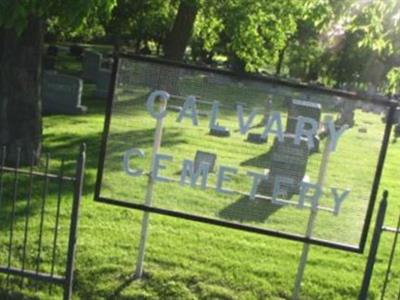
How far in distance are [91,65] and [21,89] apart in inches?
588

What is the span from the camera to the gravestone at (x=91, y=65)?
77.6ft

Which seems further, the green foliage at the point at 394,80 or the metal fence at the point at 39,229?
the green foliage at the point at 394,80

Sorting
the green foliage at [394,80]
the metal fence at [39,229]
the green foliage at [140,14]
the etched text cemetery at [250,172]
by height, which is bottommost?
the metal fence at [39,229]

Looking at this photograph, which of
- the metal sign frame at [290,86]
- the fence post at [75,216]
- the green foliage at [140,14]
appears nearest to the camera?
the fence post at [75,216]

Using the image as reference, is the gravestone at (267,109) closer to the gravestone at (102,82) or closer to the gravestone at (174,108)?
the gravestone at (174,108)

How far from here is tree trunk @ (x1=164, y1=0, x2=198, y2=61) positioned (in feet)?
63.1

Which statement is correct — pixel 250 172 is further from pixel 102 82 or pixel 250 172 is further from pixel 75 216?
pixel 102 82

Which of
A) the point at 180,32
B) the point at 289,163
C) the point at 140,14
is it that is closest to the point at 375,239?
the point at 289,163

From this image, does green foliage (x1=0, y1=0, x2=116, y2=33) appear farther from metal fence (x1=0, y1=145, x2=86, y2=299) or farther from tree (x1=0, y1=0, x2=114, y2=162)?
tree (x1=0, y1=0, x2=114, y2=162)

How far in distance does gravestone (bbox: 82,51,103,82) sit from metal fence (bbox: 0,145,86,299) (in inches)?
575

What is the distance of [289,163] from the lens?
580 cm

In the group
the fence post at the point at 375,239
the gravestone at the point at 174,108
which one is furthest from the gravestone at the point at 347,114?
the gravestone at the point at 174,108

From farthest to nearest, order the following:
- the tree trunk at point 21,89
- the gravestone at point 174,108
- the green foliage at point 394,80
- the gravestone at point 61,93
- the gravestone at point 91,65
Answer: the gravestone at point 91,65, the gravestone at point 61,93, the tree trunk at point 21,89, the green foliage at point 394,80, the gravestone at point 174,108

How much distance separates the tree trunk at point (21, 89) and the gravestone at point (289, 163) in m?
4.99
